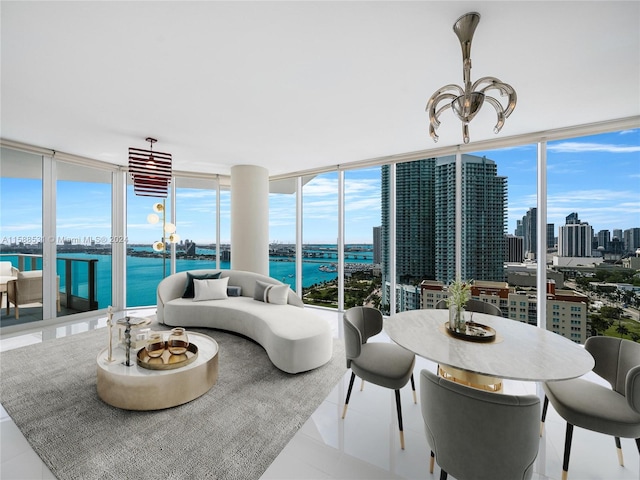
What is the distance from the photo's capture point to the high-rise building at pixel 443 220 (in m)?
4.00

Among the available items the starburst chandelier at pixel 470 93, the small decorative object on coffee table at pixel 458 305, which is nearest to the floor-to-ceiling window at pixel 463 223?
the small decorative object on coffee table at pixel 458 305

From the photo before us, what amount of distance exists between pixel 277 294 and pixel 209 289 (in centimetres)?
116

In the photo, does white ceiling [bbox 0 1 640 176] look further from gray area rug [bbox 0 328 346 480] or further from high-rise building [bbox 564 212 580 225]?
gray area rug [bbox 0 328 346 480]

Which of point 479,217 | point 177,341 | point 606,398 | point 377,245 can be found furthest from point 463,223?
point 177,341

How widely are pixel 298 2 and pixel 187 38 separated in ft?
2.78

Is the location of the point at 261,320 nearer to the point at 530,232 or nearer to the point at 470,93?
the point at 470,93

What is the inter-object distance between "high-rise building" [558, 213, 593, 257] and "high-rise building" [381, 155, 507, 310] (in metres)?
0.65

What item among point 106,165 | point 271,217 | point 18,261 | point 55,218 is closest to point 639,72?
point 271,217

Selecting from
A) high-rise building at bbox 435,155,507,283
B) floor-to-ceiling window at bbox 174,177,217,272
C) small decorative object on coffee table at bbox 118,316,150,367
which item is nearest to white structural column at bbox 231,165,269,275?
floor-to-ceiling window at bbox 174,177,217,272

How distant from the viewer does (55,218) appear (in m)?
4.52

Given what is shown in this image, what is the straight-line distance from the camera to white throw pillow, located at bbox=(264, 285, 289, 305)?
3.98 m

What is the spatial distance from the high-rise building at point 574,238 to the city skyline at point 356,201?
76 mm

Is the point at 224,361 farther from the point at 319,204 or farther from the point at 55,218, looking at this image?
the point at 55,218

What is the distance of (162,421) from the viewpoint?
2.08 metres
